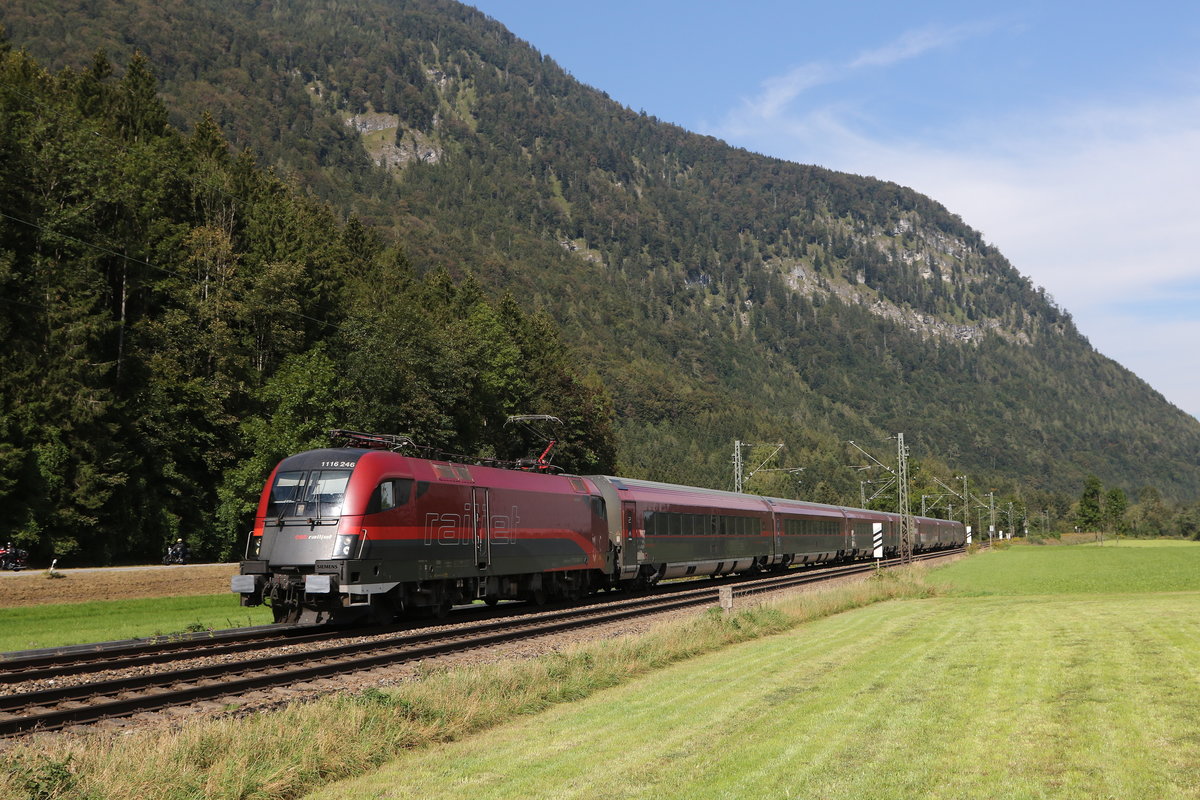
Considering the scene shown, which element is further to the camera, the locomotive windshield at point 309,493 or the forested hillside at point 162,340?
the forested hillside at point 162,340

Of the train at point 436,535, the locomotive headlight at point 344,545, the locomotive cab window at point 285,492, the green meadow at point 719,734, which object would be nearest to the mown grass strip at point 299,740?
the green meadow at point 719,734

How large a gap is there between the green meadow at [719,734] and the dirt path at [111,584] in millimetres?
21501

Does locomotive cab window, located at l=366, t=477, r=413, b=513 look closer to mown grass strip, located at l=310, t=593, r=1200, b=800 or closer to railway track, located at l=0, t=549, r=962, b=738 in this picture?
railway track, located at l=0, t=549, r=962, b=738

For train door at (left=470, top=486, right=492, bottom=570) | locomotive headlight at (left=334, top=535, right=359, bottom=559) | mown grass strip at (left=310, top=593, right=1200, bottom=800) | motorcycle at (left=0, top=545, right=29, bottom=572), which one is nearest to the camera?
mown grass strip at (left=310, top=593, right=1200, bottom=800)

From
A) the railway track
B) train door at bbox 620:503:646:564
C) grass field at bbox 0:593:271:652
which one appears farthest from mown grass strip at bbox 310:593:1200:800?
train door at bbox 620:503:646:564

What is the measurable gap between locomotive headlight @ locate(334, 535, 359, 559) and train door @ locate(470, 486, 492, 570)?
499 centimetres

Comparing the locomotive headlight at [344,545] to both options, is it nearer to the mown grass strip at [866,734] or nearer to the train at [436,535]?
the train at [436,535]

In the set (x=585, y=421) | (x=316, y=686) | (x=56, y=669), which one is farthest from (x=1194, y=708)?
(x=585, y=421)

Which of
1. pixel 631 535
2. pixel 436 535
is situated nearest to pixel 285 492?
pixel 436 535

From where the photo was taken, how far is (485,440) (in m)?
83.5

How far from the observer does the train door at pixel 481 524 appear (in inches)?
1048

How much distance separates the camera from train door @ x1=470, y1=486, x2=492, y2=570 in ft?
87.4

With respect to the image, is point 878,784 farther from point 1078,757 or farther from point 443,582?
point 443,582

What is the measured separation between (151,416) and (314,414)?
8.46 metres
